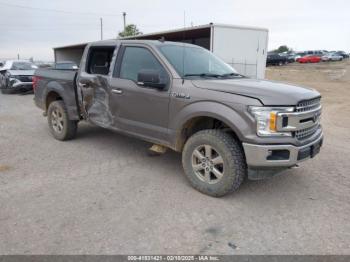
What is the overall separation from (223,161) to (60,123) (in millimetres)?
3941

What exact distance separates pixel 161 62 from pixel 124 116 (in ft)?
3.46

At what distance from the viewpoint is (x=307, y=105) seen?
3.89 meters

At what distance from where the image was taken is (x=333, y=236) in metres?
3.28

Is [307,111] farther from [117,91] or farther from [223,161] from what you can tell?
[117,91]

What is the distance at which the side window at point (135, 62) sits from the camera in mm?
4766

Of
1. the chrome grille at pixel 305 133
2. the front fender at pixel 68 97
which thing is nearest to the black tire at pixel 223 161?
the chrome grille at pixel 305 133

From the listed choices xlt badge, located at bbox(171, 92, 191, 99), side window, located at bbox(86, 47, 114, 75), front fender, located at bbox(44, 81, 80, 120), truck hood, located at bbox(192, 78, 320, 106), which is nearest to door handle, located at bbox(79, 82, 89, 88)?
side window, located at bbox(86, 47, 114, 75)

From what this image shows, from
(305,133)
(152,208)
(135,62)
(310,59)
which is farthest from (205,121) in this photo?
(310,59)

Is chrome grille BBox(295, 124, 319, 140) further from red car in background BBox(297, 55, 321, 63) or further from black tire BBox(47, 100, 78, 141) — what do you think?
red car in background BBox(297, 55, 321, 63)

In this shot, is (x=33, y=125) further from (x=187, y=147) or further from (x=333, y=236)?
(x=333, y=236)

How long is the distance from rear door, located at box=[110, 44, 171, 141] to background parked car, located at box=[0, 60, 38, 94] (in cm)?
1209

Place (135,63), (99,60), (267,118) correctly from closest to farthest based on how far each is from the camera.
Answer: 1. (267,118)
2. (135,63)
3. (99,60)

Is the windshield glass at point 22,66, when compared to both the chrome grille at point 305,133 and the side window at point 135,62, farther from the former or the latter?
the chrome grille at point 305,133

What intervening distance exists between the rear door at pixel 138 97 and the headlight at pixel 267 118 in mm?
1308
